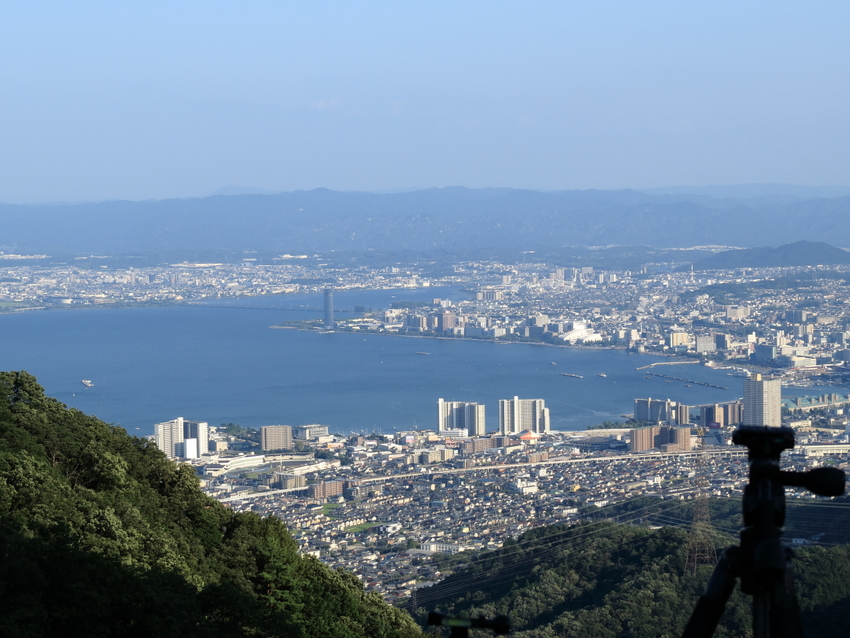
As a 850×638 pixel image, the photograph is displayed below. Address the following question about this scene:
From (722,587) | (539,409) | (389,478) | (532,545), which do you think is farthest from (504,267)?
(722,587)

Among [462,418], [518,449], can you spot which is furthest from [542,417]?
[518,449]

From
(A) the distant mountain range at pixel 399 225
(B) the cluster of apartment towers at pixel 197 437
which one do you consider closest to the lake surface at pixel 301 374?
(B) the cluster of apartment towers at pixel 197 437

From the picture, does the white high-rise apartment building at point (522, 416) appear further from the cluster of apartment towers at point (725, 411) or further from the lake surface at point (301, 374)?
the cluster of apartment towers at point (725, 411)

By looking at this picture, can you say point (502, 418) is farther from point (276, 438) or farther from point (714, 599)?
point (714, 599)

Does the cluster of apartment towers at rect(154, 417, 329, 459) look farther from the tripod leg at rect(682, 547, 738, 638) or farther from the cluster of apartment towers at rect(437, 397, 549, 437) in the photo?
→ the tripod leg at rect(682, 547, 738, 638)

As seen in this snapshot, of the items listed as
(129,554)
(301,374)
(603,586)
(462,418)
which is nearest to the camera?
(129,554)

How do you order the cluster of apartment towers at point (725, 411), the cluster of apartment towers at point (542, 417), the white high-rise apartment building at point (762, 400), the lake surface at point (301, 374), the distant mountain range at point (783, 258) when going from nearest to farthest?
1. the cluster of apartment towers at point (542, 417)
2. the cluster of apartment towers at point (725, 411)
3. the white high-rise apartment building at point (762, 400)
4. the lake surface at point (301, 374)
5. the distant mountain range at point (783, 258)
